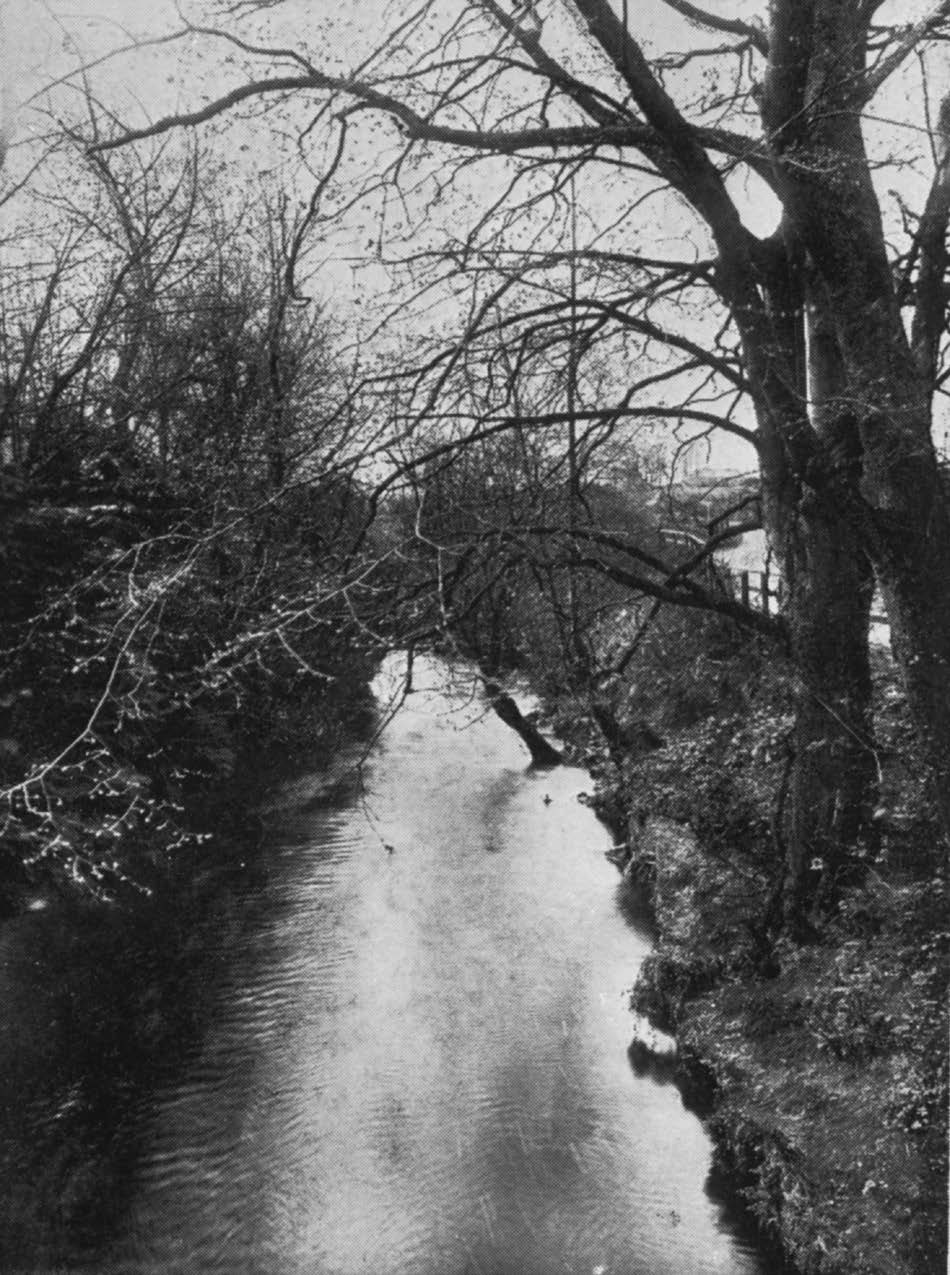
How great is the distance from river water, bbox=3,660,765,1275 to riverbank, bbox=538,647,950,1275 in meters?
0.47

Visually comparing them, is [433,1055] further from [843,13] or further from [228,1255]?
[843,13]

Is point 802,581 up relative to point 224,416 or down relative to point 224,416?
down

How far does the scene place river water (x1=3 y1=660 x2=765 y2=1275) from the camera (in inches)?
243

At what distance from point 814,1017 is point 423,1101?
2.90 m

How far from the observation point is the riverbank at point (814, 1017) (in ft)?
17.5

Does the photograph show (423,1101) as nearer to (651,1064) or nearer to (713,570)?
(651,1064)

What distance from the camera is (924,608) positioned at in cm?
547

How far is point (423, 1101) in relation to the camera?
25.3ft

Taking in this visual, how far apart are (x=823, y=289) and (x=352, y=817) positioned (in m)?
10.7

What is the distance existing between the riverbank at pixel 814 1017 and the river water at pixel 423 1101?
47 cm

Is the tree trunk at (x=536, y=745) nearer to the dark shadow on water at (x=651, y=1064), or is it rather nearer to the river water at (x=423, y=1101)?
the river water at (x=423, y=1101)

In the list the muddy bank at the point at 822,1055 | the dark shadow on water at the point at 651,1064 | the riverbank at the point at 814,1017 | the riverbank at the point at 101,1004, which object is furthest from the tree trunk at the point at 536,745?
the dark shadow on water at the point at 651,1064

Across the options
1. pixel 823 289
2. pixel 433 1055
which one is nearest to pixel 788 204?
pixel 823 289

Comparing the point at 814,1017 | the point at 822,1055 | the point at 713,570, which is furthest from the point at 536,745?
the point at 822,1055
